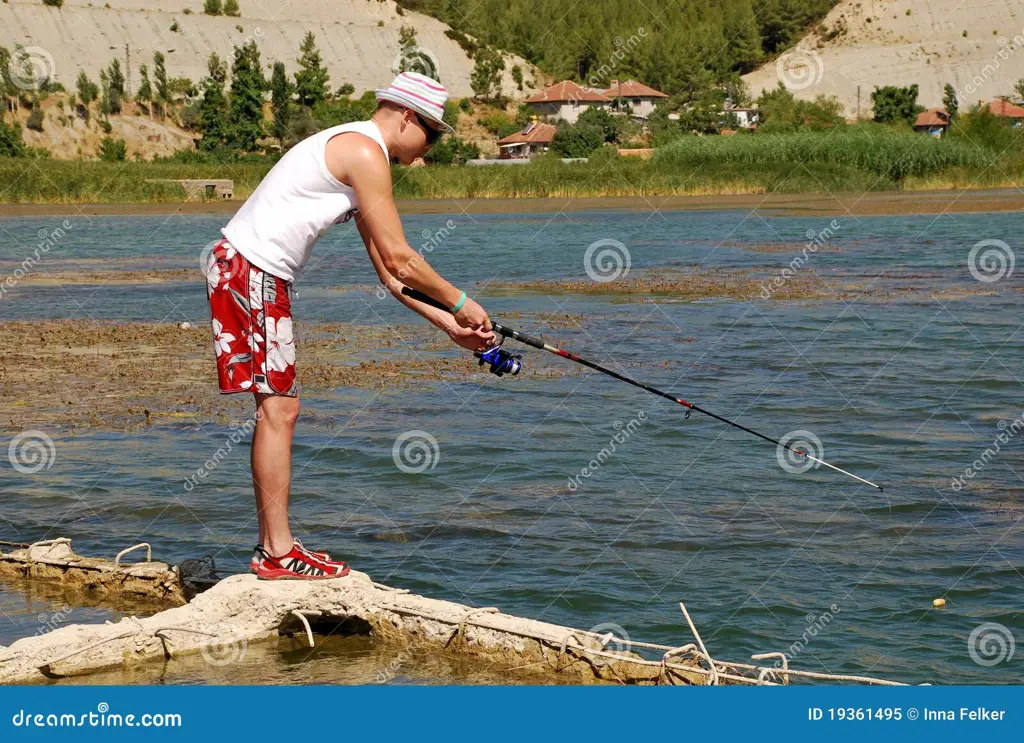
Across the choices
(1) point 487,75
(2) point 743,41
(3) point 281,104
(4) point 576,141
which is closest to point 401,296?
(3) point 281,104

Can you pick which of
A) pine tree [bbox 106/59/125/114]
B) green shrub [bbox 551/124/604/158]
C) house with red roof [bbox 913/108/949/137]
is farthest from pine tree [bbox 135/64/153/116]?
house with red roof [bbox 913/108/949/137]

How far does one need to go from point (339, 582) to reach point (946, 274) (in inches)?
773

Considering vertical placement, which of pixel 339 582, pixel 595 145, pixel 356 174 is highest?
pixel 356 174

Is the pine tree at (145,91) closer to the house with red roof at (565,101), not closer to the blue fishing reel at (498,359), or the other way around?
the house with red roof at (565,101)

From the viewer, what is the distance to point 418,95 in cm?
522

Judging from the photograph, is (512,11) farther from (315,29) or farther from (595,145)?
(595,145)

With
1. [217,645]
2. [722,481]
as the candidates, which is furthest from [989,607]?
[217,645]

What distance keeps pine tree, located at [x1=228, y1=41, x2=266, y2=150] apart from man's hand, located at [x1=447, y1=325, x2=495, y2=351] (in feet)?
245

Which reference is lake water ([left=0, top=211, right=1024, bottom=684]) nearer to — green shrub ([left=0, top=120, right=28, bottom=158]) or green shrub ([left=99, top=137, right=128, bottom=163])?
green shrub ([left=0, top=120, right=28, bottom=158])

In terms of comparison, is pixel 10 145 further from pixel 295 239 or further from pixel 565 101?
pixel 295 239

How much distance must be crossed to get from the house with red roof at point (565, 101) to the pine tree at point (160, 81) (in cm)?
3020

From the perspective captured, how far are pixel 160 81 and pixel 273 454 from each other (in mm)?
99589

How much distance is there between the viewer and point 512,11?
145125 millimetres

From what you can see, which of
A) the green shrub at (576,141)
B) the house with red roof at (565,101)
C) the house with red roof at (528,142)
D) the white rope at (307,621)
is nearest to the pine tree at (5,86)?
the house with red roof at (528,142)
